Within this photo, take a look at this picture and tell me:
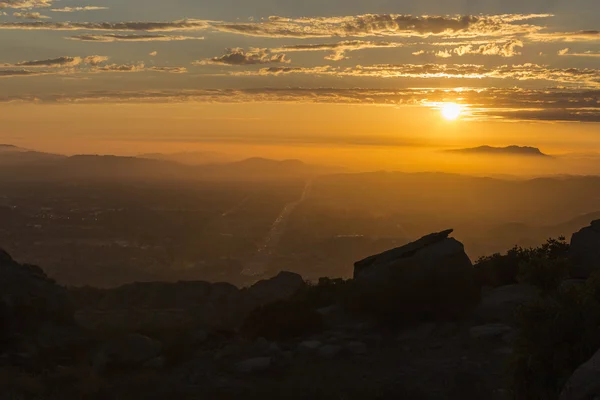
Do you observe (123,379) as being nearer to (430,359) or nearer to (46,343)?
(46,343)

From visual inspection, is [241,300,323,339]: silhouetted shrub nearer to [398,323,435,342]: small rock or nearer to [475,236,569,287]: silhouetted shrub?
[398,323,435,342]: small rock

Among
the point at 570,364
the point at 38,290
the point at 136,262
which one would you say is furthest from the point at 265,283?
the point at 136,262

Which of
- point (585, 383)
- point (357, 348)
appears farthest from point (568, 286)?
point (585, 383)

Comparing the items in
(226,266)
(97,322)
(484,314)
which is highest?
(484,314)

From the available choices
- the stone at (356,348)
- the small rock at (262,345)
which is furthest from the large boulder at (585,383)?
the small rock at (262,345)

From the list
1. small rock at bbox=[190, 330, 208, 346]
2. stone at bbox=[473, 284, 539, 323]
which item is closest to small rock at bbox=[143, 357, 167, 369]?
small rock at bbox=[190, 330, 208, 346]

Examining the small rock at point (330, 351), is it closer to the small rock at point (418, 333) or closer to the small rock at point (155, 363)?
the small rock at point (418, 333)

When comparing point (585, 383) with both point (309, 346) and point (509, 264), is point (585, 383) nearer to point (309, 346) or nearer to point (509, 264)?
point (309, 346)

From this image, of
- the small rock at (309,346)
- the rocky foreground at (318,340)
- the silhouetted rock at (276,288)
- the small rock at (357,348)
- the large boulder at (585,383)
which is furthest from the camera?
the silhouetted rock at (276,288)
